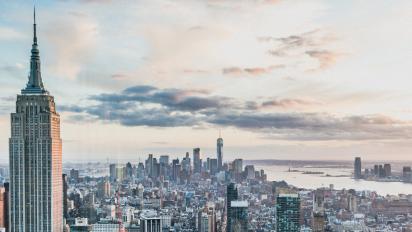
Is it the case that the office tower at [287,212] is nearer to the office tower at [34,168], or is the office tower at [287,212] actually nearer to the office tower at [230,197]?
the office tower at [230,197]

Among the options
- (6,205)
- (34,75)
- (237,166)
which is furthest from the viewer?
(6,205)

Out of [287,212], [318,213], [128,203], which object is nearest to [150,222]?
[128,203]

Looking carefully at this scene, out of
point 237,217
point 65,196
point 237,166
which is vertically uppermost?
point 237,166

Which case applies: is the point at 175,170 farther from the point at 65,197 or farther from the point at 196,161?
the point at 65,197

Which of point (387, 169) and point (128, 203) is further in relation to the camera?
point (128, 203)

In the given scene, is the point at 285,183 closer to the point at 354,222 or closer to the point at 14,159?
the point at 354,222

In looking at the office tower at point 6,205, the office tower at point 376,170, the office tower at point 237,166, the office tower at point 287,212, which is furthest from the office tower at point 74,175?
the office tower at point 376,170

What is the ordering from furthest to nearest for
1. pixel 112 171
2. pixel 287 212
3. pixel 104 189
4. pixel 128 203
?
1. pixel 128 203
2. pixel 104 189
3. pixel 287 212
4. pixel 112 171
